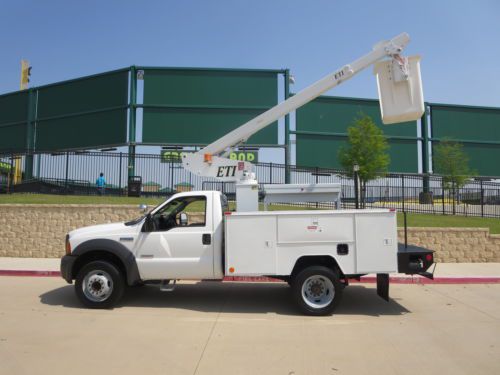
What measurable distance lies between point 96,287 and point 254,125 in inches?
186

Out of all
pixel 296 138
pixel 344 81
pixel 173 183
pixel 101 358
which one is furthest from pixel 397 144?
pixel 101 358

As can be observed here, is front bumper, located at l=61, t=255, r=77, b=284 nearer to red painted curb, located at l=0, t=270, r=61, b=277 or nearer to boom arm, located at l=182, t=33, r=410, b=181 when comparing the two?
boom arm, located at l=182, t=33, r=410, b=181

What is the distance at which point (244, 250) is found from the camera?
657cm

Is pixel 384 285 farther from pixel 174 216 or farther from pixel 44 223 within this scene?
pixel 44 223

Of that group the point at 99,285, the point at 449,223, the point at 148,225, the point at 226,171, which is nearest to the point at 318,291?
the point at 148,225

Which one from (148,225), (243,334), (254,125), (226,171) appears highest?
(254,125)

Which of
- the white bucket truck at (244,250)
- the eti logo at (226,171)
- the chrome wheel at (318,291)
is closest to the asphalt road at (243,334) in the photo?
the chrome wheel at (318,291)

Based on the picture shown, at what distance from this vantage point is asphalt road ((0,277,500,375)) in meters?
4.43

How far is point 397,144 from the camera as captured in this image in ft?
95.6

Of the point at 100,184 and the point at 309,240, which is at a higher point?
the point at 100,184

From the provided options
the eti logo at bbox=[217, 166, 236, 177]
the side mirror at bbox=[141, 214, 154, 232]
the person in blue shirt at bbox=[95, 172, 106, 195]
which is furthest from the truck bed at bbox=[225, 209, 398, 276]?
the person in blue shirt at bbox=[95, 172, 106, 195]

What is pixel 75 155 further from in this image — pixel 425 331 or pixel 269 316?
pixel 425 331

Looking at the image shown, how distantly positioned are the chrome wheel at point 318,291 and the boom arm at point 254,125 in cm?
261

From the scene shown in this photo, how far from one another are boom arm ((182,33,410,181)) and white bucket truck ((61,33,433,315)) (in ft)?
3.45
